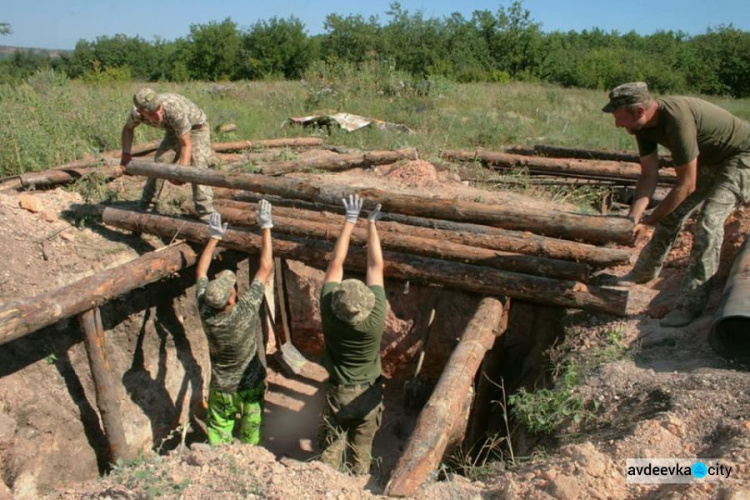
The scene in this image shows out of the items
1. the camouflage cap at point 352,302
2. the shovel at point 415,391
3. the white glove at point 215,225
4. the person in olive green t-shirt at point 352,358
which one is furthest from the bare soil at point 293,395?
the white glove at point 215,225

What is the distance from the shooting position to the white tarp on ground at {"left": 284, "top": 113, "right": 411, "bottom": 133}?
41.3 ft

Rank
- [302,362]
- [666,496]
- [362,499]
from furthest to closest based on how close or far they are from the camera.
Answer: [302,362] → [362,499] → [666,496]

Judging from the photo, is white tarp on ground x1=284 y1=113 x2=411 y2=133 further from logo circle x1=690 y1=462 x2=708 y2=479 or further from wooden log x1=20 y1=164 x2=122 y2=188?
logo circle x1=690 y1=462 x2=708 y2=479

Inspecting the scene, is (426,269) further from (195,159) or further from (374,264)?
(195,159)

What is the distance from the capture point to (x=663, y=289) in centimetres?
559

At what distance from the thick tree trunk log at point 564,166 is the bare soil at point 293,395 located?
4.77 ft

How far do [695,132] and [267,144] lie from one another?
7.38 m

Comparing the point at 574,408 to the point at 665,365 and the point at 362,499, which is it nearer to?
the point at 665,365

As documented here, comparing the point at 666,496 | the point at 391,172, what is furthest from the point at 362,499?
the point at 391,172

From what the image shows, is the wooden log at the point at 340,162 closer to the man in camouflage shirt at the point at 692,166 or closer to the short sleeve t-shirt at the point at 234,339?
the short sleeve t-shirt at the point at 234,339

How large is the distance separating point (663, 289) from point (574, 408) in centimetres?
215

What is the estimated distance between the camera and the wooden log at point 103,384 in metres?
4.92

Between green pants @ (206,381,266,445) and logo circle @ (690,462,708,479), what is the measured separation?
3.57 meters

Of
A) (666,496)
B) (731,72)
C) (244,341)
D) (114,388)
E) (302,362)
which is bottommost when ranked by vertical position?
(302,362)
